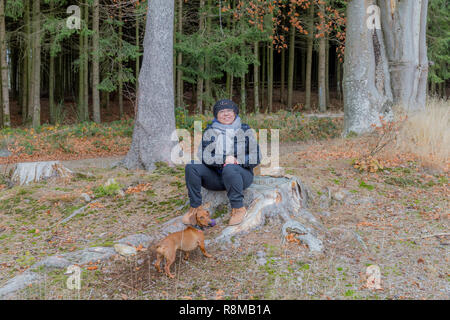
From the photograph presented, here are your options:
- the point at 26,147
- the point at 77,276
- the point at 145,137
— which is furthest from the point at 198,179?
the point at 26,147

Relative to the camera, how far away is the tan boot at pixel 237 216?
4.28m

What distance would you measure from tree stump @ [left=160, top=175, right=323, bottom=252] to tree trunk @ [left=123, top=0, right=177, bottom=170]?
269 centimetres

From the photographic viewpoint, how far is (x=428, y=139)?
7547 mm

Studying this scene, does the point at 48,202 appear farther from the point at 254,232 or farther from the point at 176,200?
the point at 254,232

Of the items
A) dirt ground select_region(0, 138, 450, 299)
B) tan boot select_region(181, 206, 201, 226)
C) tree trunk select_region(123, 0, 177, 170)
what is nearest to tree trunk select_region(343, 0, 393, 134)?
dirt ground select_region(0, 138, 450, 299)

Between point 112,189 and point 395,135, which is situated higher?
point 395,135

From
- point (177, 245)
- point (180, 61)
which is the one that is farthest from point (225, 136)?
point (180, 61)

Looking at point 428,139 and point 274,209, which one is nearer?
point 274,209

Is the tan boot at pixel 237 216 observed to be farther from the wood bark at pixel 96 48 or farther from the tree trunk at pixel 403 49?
the wood bark at pixel 96 48

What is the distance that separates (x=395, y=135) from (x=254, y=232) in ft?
15.5

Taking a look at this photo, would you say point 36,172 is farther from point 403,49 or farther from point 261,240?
point 403,49

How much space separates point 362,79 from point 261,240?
656 centimetres

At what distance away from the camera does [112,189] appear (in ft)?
19.7

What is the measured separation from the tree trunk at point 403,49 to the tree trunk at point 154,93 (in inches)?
228
